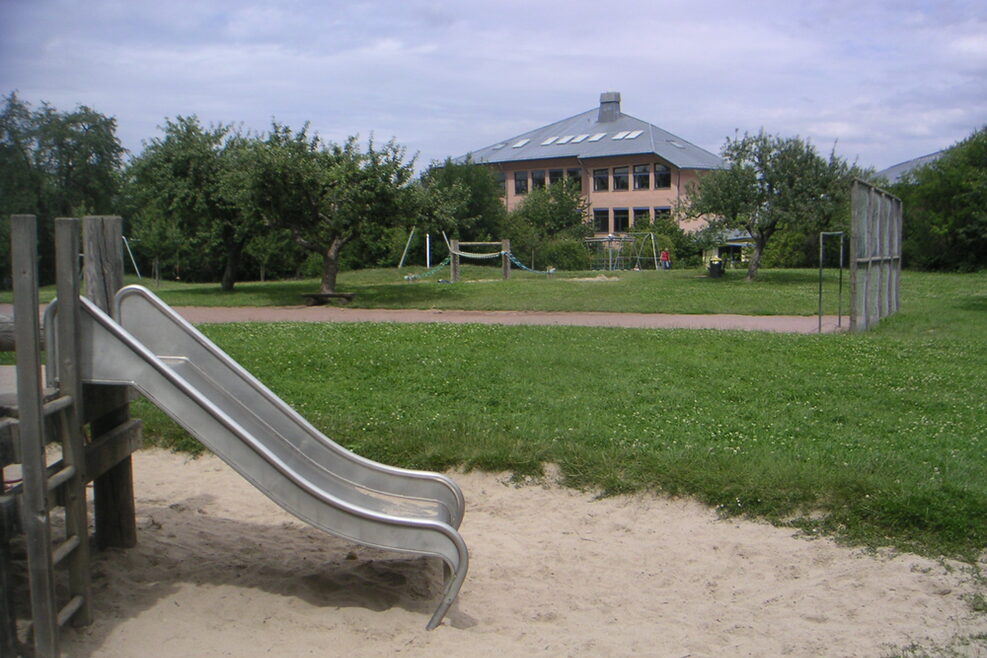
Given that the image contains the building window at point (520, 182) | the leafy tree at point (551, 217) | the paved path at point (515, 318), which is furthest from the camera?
the building window at point (520, 182)

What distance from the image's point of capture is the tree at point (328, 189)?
2284 cm

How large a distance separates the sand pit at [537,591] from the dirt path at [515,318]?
10.7 metres

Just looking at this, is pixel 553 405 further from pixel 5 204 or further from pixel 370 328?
pixel 5 204

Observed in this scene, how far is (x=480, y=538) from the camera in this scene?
5926 mm

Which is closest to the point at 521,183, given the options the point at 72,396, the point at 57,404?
the point at 72,396

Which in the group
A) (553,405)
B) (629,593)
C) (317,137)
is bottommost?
(629,593)

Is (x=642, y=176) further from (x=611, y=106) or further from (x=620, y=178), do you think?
(x=611, y=106)

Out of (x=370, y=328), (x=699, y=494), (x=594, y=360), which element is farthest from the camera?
(x=370, y=328)

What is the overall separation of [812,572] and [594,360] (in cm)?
567

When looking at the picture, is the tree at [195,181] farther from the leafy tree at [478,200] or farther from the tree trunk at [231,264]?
the leafy tree at [478,200]

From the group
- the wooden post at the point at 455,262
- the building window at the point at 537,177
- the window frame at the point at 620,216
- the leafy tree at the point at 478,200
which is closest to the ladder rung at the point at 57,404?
the wooden post at the point at 455,262

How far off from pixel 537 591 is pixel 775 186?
2613cm

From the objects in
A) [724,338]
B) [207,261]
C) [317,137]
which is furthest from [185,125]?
[724,338]

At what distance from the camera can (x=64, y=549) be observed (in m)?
4.29
